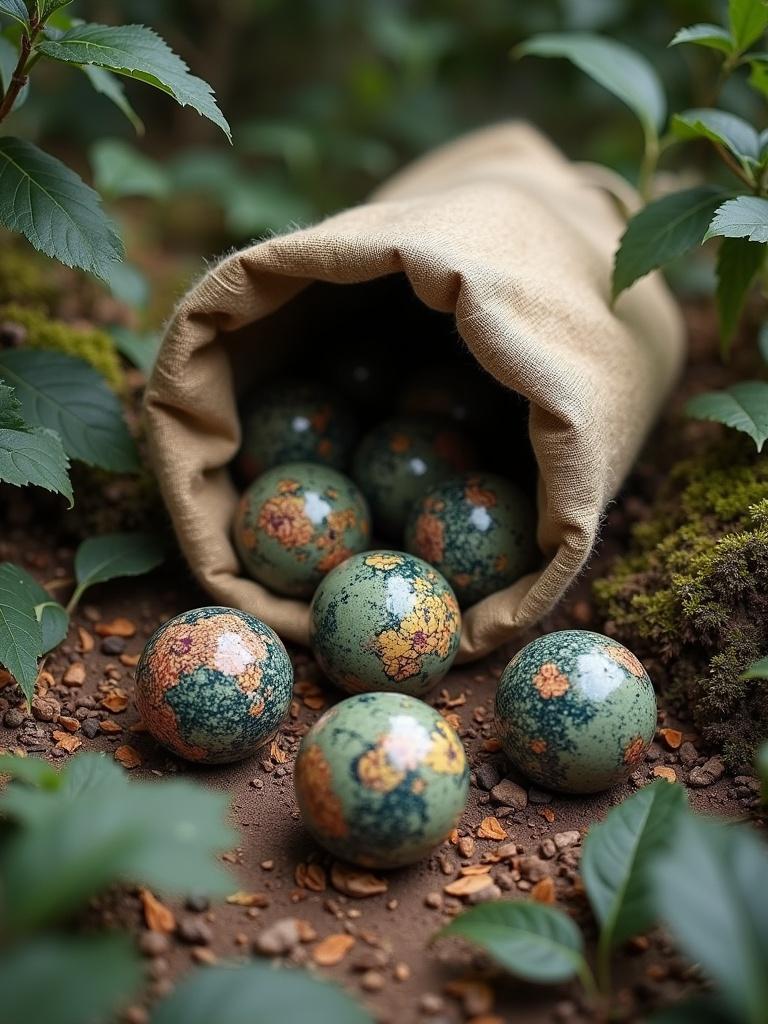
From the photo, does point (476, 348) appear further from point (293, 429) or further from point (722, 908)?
point (722, 908)

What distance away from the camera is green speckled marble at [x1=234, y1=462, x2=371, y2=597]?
1.51m

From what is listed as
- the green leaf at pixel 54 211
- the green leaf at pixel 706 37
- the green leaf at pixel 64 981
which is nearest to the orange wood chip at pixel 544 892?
the green leaf at pixel 64 981

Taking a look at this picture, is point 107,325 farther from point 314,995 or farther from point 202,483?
point 314,995

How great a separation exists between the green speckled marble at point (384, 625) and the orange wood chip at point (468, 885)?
28 cm

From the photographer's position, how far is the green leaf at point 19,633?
50.2 inches

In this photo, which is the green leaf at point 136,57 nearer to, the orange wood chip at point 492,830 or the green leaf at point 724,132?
the green leaf at point 724,132

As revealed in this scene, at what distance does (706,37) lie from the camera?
1506mm

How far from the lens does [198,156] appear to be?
2.58m

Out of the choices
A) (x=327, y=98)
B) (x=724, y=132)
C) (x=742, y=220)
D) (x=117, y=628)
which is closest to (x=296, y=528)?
(x=117, y=628)

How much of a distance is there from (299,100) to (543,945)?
2.51 meters

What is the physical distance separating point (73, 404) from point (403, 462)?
0.55 metres

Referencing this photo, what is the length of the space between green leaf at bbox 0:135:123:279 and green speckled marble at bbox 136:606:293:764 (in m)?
0.52

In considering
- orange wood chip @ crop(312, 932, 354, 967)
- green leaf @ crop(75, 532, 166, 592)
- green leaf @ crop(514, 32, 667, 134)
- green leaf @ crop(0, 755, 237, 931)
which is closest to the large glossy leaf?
green leaf @ crop(0, 755, 237, 931)

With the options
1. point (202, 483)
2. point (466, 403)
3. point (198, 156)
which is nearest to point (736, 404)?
point (466, 403)
